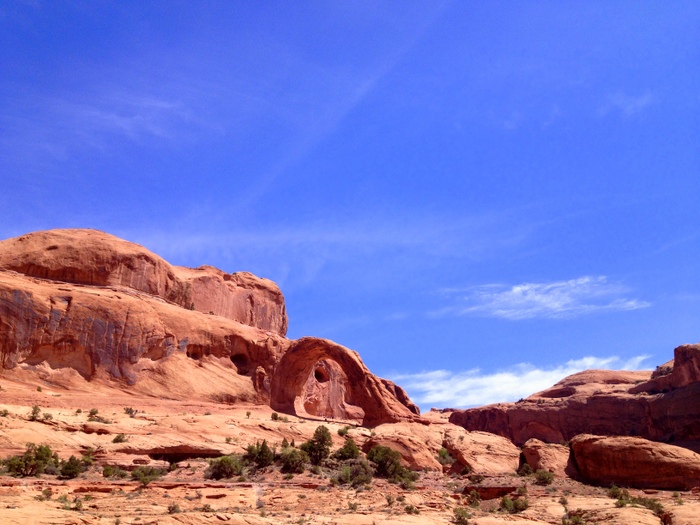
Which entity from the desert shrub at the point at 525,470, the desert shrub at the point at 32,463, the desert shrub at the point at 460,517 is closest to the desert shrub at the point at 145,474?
the desert shrub at the point at 32,463

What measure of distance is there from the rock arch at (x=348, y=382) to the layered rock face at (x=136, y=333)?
0.05 m

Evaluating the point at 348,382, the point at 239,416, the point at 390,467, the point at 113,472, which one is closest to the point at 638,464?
the point at 390,467

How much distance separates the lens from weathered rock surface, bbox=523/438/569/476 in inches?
944

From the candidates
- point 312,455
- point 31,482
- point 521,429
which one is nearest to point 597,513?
point 312,455

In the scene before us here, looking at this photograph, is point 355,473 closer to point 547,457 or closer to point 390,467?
point 390,467

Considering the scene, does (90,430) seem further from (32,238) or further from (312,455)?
(32,238)

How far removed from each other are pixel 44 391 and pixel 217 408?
7.77 meters

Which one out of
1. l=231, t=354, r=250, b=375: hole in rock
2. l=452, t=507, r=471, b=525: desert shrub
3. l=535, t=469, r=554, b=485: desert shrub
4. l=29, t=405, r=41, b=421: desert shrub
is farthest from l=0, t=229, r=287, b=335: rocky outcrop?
l=452, t=507, r=471, b=525: desert shrub

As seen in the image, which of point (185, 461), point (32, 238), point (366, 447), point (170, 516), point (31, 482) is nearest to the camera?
point (170, 516)

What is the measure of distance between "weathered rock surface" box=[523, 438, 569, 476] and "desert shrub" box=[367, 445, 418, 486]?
15.6 ft

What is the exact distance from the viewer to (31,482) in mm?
16078

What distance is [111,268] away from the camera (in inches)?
1612

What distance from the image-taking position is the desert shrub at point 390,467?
21766 millimetres

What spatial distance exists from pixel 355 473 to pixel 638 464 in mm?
9066
